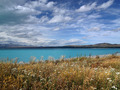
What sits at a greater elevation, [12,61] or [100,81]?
[12,61]

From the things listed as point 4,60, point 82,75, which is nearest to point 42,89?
point 82,75

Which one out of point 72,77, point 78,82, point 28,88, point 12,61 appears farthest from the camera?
point 12,61

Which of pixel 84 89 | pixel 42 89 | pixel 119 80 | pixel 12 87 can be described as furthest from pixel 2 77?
pixel 119 80

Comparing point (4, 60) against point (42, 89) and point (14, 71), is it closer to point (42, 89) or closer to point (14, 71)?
point (14, 71)

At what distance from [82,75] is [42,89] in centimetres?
195

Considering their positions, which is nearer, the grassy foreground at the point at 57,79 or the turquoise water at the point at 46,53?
the grassy foreground at the point at 57,79

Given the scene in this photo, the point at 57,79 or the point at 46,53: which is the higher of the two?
the point at 57,79

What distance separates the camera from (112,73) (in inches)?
209

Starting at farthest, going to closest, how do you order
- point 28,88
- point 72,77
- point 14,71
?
point 14,71
point 72,77
point 28,88

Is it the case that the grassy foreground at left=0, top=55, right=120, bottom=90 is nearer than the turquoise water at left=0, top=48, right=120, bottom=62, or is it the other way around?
the grassy foreground at left=0, top=55, right=120, bottom=90

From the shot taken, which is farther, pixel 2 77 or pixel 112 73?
pixel 112 73

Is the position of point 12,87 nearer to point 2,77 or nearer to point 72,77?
point 2,77

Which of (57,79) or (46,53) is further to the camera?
(46,53)

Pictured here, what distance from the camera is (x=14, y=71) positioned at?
5016 millimetres
